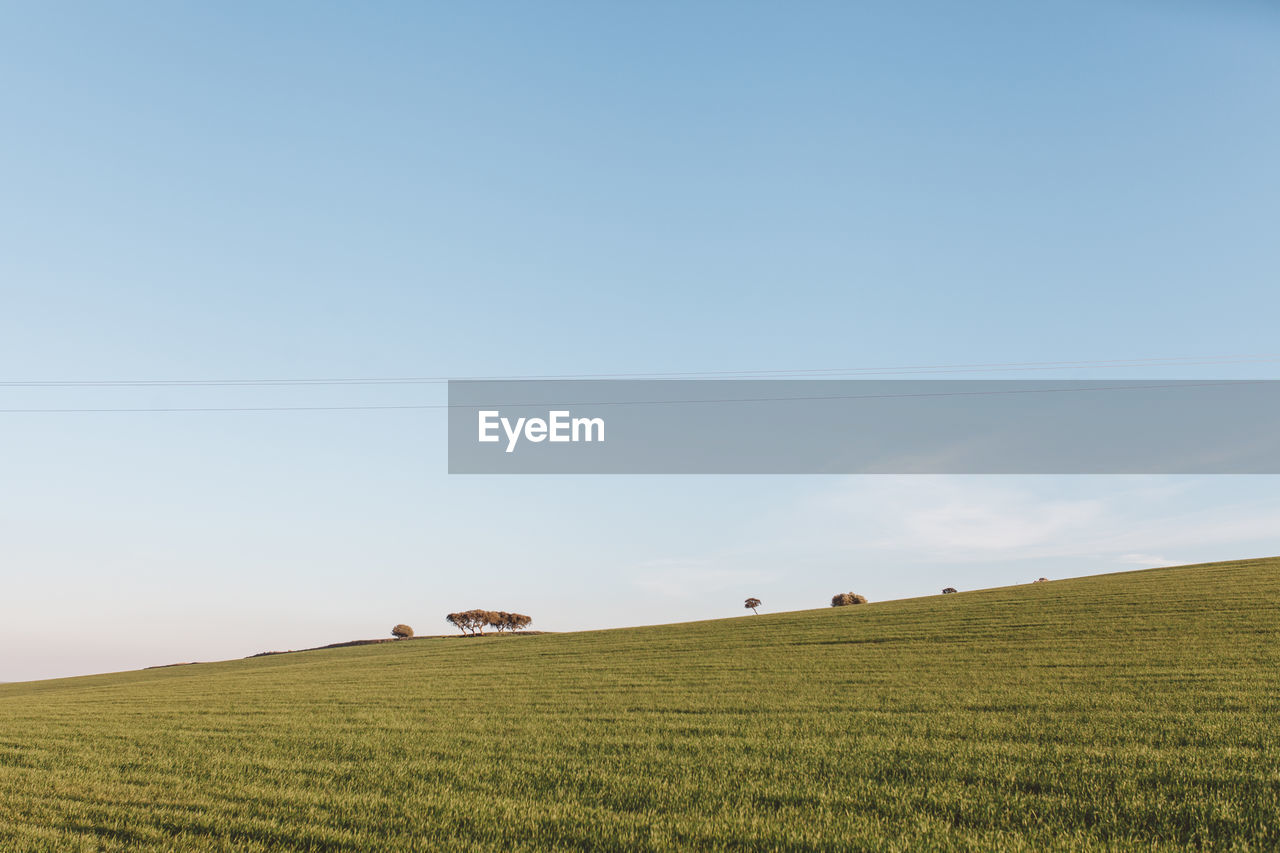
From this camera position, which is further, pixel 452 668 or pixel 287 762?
pixel 452 668

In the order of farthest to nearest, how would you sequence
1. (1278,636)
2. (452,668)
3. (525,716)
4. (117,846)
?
1. (452,668)
2. (1278,636)
3. (525,716)
4. (117,846)

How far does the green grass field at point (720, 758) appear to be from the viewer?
8.45 meters

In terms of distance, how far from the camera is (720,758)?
1258cm

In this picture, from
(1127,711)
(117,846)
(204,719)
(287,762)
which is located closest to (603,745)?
(287,762)

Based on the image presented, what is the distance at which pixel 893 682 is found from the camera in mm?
23500

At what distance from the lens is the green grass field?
8.45 meters

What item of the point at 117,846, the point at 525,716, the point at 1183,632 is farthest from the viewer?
the point at 1183,632

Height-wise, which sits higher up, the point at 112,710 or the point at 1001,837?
the point at 1001,837

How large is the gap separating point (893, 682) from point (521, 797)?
1623 cm

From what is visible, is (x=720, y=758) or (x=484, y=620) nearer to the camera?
(x=720, y=758)

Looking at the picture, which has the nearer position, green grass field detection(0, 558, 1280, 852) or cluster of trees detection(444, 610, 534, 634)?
green grass field detection(0, 558, 1280, 852)

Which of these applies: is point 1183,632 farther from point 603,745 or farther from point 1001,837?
point 1001,837

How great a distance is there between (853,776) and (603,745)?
532 centimetres

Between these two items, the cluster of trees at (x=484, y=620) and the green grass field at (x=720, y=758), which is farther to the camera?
the cluster of trees at (x=484, y=620)
